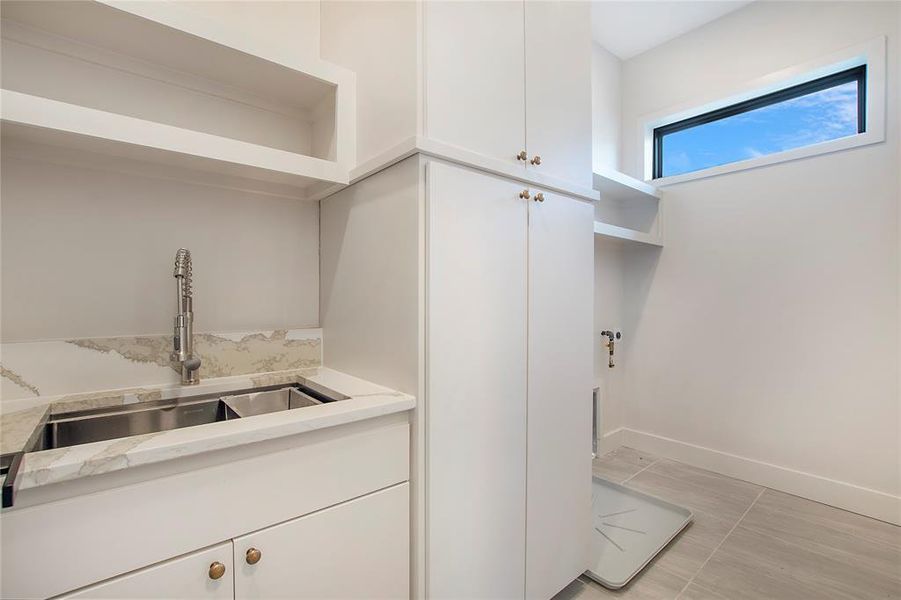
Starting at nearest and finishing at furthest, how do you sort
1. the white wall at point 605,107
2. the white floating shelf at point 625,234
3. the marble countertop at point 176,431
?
1. the marble countertop at point 176,431
2. the white floating shelf at point 625,234
3. the white wall at point 605,107

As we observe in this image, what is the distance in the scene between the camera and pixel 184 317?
1.23 m

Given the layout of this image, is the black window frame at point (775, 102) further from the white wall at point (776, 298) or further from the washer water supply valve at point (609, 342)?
the washer water supply valve at point (609, 342)

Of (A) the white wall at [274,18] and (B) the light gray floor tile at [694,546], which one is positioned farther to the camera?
(B) the light gray floor tile at [694,546]

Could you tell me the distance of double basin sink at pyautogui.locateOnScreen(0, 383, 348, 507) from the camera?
Result: 1.06 metres

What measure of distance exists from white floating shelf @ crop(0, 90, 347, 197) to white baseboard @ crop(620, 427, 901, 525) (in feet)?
8.40

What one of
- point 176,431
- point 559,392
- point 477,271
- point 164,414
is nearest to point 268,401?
point 164,414

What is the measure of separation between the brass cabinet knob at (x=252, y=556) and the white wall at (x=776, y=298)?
8.78 feet

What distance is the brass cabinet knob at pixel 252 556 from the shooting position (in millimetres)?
877

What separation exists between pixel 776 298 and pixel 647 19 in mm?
1888

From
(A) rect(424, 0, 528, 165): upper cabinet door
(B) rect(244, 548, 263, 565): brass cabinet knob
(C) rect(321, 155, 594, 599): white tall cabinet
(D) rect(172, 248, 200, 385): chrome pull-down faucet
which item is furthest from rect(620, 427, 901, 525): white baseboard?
(D) rect(172, 248, 200, 385): chrome pull-down faucet

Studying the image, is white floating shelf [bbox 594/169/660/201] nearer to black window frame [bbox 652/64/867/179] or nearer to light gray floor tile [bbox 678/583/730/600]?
black window frame [bbox 652/64/867/179]

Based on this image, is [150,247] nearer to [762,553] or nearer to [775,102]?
[762,553]

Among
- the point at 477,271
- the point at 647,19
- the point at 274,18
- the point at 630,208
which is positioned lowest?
the point at 477,271

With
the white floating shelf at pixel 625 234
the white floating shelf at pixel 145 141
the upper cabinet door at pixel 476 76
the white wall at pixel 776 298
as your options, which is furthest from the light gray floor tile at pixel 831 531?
the white floating shelf at pixel 145 141
